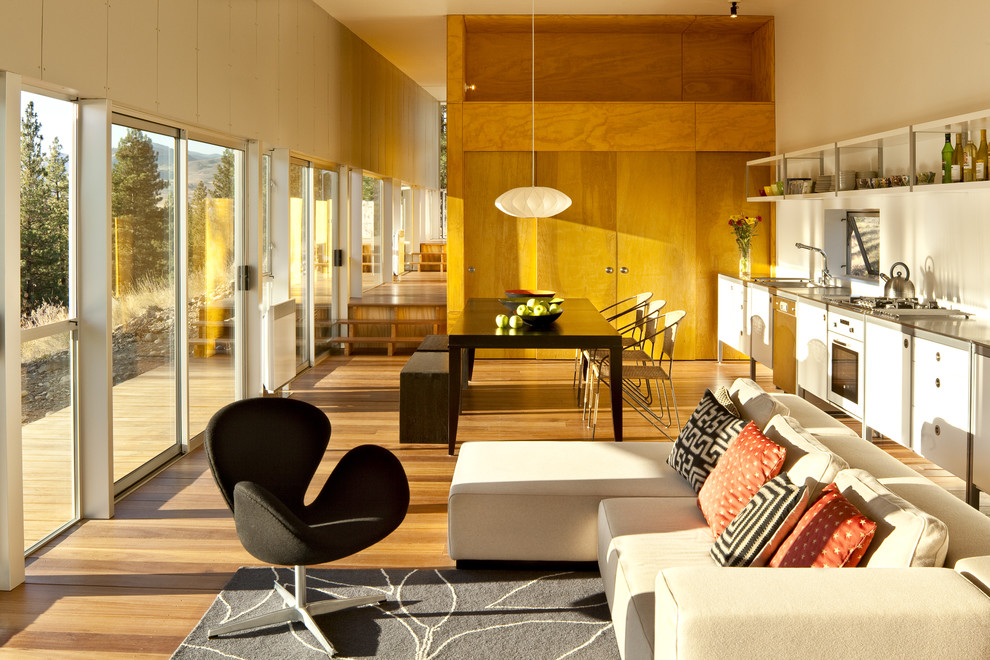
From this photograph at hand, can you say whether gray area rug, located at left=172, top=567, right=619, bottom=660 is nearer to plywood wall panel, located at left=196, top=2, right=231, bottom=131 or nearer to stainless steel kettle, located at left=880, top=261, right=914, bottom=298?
plywood wall panel, located at left=196, top=2, right=231, bottom=131

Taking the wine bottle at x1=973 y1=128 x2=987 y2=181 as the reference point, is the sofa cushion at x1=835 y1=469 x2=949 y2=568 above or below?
below

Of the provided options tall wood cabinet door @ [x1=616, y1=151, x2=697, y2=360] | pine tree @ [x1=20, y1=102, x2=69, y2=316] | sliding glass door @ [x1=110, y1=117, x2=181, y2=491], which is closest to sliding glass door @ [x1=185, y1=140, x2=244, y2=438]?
sliding glass door @ [x1=110, y1=117, x2=181, y2=491]

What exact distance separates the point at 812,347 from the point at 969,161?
2.00 metres

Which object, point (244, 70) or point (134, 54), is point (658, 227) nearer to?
point (244, 70)

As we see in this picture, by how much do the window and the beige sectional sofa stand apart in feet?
10.3

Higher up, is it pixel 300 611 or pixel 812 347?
pixel 812 347

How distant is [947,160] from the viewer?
19.1ft

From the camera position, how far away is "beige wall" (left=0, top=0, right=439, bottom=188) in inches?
166

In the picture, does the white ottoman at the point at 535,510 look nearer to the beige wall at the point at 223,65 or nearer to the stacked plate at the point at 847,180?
the beige wall at the point at 223,65

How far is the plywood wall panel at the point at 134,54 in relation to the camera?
477cm

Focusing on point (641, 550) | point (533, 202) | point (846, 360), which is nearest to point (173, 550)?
point (641, 550)

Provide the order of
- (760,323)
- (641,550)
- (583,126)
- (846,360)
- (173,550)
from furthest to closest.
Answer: (583,126), (760,323), (846,360), (173,550), (641,550)

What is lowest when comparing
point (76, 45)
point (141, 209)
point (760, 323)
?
point (760, 323)

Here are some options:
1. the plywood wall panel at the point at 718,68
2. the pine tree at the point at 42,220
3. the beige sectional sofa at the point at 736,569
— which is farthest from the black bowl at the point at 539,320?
the plywood wall panel at the point at 718,68
